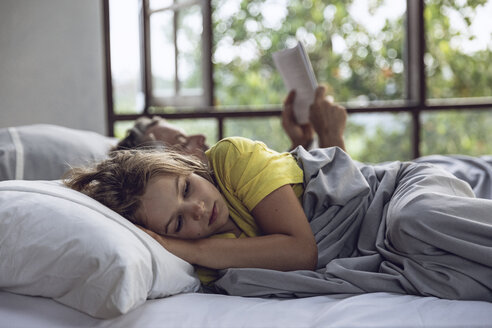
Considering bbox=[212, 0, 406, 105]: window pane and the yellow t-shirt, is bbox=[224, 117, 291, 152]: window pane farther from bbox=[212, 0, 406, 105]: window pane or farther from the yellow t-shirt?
the yellow t-shirt

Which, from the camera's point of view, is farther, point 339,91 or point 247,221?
point 339,91

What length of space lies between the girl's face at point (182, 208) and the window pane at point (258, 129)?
1904mm

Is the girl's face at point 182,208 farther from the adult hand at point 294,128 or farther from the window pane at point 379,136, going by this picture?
the window pane at point 379,136

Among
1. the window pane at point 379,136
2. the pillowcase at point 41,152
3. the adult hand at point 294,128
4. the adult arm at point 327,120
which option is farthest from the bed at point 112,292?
the window pane at point 379,136

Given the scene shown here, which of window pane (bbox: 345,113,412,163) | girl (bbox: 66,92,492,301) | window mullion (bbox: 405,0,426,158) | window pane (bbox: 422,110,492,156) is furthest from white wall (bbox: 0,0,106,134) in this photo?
window pane (bbox: 422,110,492,156)

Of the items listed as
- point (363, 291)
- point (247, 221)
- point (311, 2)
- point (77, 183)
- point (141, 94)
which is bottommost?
point (363, 291)

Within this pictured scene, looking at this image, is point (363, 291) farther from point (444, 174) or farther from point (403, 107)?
point (403, 107)

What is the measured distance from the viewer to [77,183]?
3.81 feet

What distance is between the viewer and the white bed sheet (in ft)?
2.86

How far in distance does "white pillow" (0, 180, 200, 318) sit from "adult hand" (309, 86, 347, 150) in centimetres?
124

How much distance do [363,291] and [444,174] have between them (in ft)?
1.23

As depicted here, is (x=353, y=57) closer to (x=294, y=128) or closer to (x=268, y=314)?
(x=294, y=128)

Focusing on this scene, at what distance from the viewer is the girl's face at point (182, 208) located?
3.60 feet

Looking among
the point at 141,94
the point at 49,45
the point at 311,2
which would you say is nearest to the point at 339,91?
the point at 311,2
